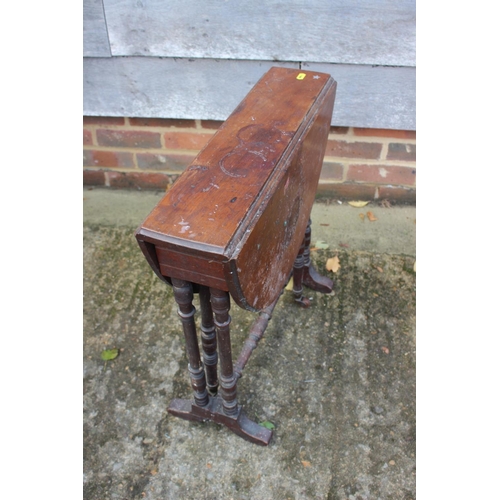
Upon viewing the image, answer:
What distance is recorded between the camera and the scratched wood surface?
1.52 meters

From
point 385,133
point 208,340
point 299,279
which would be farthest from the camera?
point 385,133

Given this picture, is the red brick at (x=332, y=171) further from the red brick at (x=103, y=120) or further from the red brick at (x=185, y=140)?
the red brick at (x=103, y=120)

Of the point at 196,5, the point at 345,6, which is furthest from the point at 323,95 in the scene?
the point at 196,5

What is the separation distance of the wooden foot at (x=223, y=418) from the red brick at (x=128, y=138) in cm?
182

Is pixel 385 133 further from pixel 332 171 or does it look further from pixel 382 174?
pixel 332 171

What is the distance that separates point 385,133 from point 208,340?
1.83m

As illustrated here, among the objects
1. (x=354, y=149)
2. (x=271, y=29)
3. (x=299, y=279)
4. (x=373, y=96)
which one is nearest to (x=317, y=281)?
(x=299, y=279)

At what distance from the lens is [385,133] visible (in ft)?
10.1

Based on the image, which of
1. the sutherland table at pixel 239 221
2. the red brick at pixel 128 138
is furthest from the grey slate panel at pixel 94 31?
the sutherland table at pixel 239 221

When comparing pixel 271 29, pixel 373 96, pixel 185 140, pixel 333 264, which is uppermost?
pixel 271 29

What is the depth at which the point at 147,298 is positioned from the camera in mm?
2783

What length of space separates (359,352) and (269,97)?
52.4 inches

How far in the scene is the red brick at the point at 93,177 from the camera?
3.53 metres

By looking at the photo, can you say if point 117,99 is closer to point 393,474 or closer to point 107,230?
point 107,230
